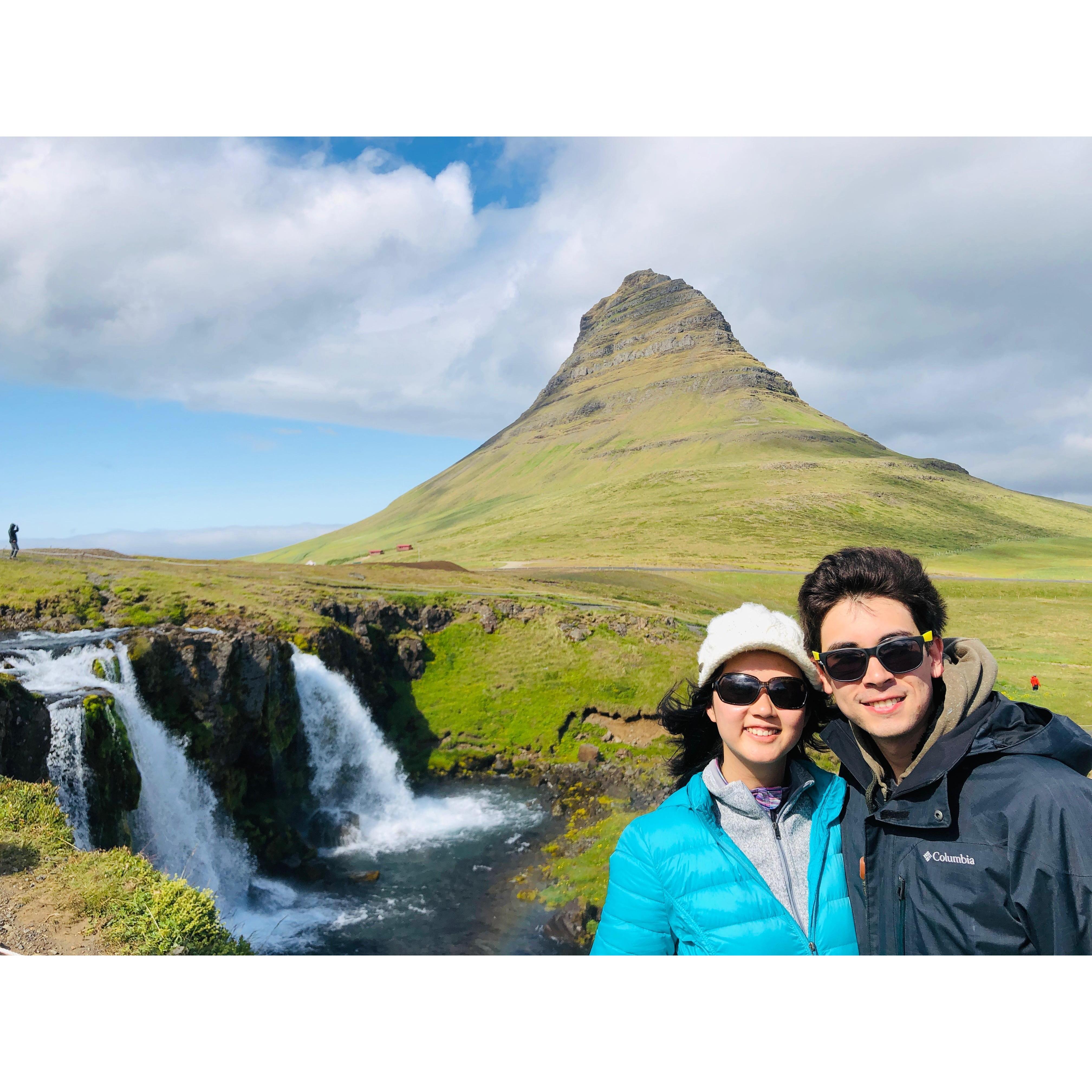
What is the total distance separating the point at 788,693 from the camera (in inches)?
141

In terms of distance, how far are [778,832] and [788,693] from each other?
0.81 m

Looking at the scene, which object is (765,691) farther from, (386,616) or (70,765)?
(386,616)

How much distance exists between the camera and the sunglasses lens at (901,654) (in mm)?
3400

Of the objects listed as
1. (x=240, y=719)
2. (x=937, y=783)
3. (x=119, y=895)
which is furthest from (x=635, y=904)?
(x=240, y=719)

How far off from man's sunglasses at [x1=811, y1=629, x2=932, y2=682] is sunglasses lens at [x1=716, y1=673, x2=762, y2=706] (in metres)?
0.42

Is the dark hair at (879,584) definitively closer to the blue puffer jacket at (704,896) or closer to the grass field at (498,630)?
the blue puffer jacket at (704,896)

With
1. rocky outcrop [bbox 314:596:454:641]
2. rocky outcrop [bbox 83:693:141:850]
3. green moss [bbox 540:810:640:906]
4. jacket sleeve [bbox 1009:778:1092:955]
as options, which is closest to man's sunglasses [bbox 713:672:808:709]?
jacket sleeve [bbox 1009:778:1092:955]

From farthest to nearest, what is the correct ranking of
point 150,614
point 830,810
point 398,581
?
point 398,581, point 150,614, point 830,810

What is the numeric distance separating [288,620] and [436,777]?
8933mm

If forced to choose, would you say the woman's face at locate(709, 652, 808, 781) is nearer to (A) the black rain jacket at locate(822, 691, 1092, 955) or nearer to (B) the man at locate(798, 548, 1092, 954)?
(B) the man at locate(798, 548, 1092, 954)

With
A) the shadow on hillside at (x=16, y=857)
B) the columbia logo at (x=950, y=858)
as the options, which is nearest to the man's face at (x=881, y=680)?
the columbia logo at (x=950, y=858)

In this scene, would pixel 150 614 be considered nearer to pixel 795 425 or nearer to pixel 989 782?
A: pixel 989 782
